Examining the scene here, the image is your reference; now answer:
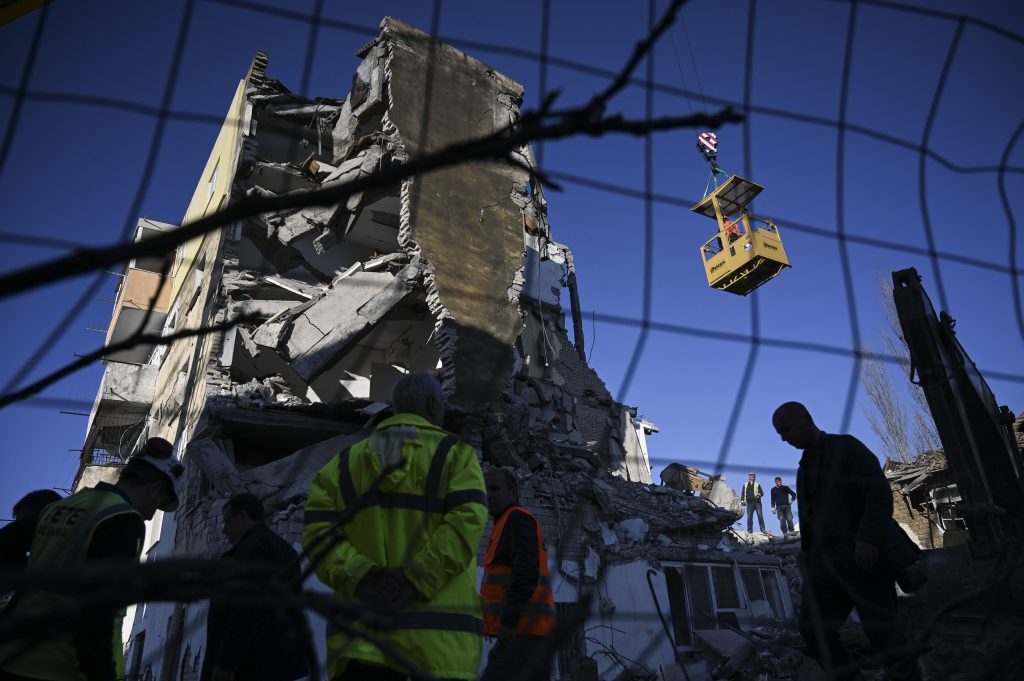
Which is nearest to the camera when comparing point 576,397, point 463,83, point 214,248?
point 214,248

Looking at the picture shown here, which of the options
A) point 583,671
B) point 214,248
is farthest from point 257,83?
point 583,671

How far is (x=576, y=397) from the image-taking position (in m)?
18.0

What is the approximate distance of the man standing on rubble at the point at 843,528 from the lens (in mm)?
2471

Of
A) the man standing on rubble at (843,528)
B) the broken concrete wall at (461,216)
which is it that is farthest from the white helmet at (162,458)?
the broken concrete wall at (461,216)

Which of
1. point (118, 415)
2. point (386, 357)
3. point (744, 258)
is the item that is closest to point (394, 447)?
point (386, 357)

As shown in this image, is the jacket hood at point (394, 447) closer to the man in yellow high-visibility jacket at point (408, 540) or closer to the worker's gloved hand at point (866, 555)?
the man in yellow high-visibility jacket at point (408, 540)

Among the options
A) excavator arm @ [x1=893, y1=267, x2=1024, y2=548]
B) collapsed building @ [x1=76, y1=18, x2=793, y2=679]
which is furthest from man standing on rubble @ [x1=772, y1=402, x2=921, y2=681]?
collapsed building @ [x1=76, y1=18, x2=793, y2=679]

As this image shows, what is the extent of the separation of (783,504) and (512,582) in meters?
15.2

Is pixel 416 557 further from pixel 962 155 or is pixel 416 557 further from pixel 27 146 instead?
pixel 962 155

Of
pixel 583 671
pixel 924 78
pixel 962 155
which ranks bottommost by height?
pixel 583 671

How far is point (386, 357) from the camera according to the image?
14.0 m

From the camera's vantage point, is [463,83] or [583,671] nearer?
[583,671]

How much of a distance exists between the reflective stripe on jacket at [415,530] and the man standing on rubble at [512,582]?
1.32 feet

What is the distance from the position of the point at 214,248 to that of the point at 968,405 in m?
12.4
